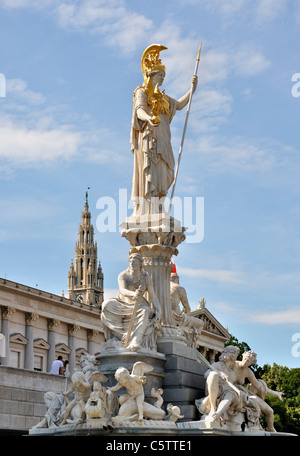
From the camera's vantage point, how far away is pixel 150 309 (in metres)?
20.2

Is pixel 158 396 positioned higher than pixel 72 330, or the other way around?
pixel 72 330

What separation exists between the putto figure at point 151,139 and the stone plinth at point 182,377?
371 cm

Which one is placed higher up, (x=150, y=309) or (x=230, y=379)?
(x=150, y=309)

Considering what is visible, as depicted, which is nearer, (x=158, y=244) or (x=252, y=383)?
(x=252, y=383)

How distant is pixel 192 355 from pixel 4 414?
656 centimetres

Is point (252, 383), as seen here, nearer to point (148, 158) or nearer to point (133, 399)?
point (133, 399)

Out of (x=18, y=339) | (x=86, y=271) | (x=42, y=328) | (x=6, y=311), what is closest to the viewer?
(x=6, y=311)

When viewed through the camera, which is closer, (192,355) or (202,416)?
(202,416)

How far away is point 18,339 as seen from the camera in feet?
243

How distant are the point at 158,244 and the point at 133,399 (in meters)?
4.77

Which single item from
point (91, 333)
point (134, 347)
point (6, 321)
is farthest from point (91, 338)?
point (134, 347)

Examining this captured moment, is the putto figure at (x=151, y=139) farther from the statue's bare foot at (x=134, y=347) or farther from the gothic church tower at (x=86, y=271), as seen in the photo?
the gothic church tower at (x=86, y=271)

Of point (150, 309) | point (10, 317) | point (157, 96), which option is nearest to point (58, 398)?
point (150, 309)
